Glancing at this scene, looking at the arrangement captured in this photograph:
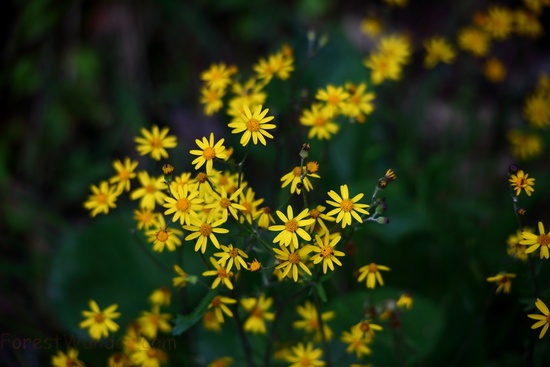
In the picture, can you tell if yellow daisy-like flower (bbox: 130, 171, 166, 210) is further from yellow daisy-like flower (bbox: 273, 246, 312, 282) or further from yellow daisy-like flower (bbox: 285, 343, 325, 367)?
yellow daisy-like flower (bbox: 285, 343, 325, 367)

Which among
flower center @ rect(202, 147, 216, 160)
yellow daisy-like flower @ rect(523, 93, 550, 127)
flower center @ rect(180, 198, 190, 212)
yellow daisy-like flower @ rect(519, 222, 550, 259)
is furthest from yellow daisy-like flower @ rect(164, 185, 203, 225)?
yellow daisy-like flower @ rect(523, 93, 550, 127)

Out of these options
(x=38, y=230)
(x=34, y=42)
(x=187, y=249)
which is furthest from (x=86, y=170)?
(x=187, y=249)

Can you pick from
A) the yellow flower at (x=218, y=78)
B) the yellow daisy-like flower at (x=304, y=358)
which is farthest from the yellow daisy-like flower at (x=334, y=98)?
the yellow daisy-like flower at (x=304, y=358)

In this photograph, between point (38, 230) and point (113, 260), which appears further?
point (38, 230)

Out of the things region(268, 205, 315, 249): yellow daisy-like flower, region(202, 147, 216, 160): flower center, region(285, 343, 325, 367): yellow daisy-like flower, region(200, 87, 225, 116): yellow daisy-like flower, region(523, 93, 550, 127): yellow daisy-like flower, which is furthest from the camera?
region(523, 93, 550, 127): yellow daisy-like flower

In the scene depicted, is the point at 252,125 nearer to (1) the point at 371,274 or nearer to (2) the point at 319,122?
(2) the point at 319,122

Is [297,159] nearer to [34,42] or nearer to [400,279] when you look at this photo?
[400,279]

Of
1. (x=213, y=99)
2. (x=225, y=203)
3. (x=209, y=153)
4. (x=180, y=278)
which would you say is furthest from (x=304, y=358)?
(x=213, y=99)
